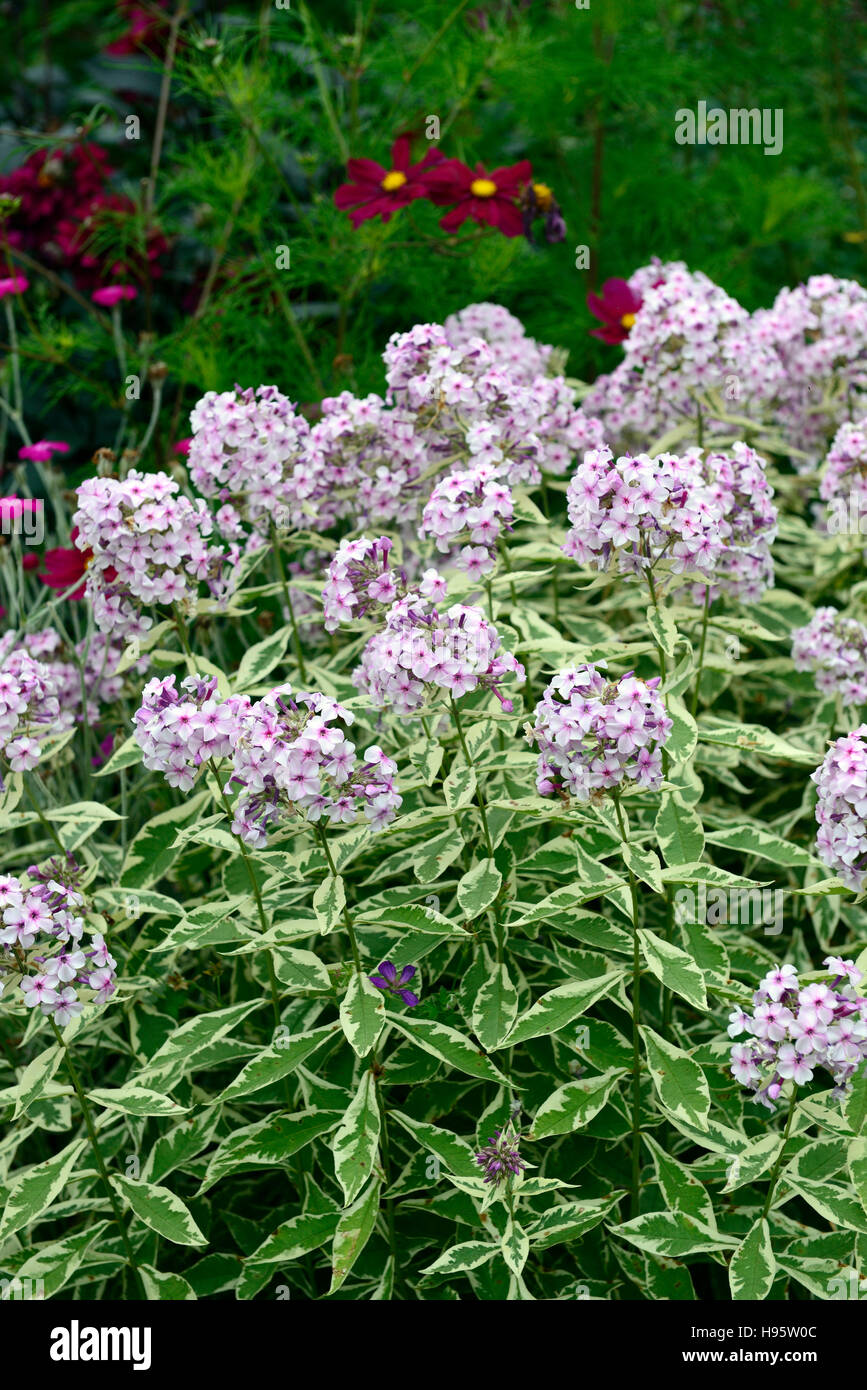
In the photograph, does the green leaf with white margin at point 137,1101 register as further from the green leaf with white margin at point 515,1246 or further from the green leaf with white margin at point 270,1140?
the green leaf with white margin at point 515,1246

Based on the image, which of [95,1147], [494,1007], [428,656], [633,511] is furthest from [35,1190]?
[633,511]

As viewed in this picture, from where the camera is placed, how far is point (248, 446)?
2.41 metres

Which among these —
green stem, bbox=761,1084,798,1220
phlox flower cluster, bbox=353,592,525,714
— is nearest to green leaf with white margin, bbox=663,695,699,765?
phlox flower cluster, bbox=353,592,525,714

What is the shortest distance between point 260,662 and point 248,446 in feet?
1.29

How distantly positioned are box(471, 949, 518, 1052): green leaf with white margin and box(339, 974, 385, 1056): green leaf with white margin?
0.52 ft

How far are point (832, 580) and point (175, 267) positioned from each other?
2422 mm

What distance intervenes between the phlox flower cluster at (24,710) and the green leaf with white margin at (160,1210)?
0.66 m

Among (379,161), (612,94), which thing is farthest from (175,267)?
(612,94)

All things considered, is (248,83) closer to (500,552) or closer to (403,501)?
(403,501)

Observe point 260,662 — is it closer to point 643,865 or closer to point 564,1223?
point 643,865

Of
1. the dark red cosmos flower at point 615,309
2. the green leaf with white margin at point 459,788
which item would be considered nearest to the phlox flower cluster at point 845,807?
the green leaf with white margin at point 459,788

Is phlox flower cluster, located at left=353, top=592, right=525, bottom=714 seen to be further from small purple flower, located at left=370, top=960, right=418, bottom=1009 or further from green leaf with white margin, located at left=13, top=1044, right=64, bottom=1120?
green leaf with white margin, located at left=13, top=1044, right=64, bottom=1120

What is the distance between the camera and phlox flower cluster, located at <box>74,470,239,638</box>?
2.21m
